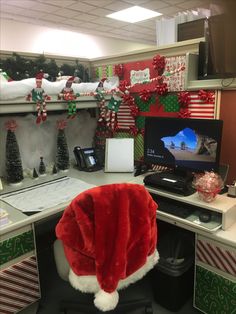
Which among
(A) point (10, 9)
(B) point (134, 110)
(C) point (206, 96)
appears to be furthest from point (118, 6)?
(C) point (206, 96)

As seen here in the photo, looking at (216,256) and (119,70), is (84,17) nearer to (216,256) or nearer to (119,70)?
(119,70)

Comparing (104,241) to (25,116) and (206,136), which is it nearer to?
(206,136)

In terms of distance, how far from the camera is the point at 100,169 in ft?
7.43

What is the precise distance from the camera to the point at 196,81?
5.99 feet

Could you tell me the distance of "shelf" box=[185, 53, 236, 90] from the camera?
5.48 ft

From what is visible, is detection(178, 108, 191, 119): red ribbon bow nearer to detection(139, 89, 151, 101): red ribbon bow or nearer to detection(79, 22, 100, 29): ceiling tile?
detection(139, 89, 151, 101): red ribbon bow

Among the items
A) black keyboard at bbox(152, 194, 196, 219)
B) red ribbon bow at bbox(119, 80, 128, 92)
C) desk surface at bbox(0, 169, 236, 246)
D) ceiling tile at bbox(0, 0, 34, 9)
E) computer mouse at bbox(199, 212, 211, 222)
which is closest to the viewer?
desk surface at bbox(0, 169, 236, 246)

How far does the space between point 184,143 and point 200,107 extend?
320 millimetres

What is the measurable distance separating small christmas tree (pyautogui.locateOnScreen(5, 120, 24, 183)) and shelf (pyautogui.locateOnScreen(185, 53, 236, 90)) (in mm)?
1264

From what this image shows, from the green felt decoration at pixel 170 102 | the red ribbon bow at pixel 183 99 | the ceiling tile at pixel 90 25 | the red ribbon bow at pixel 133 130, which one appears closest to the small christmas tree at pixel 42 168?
the red ribbon bow at pixel 133 130

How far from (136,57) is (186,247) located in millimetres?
1508

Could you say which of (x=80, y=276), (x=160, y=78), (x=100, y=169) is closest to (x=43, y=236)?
(x=100, y=169)

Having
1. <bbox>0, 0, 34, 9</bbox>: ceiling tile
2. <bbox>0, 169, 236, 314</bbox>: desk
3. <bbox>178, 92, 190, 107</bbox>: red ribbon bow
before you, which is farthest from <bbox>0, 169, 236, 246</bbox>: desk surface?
<bbox>0, 0, 34, 9</bbox>: ceiling tile

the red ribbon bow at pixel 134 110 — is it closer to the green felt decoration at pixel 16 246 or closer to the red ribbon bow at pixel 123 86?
the red ribbon bow at pixel 123 86
